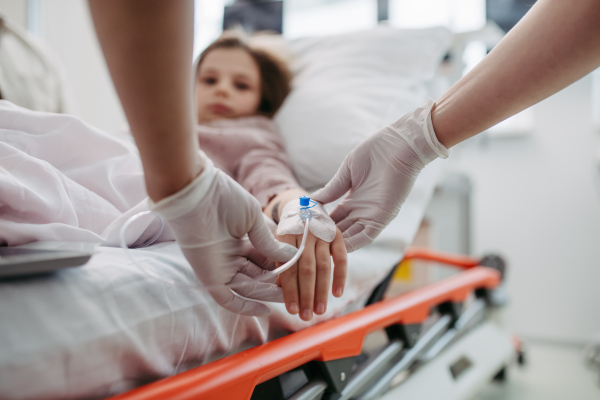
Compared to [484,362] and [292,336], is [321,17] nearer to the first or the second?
[484,362]

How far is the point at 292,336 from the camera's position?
0.48 metres

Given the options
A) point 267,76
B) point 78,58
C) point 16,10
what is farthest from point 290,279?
point 16,10

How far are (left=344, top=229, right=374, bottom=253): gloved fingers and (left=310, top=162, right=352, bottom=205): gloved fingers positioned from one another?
0.05 metres

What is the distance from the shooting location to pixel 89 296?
13.1 inches

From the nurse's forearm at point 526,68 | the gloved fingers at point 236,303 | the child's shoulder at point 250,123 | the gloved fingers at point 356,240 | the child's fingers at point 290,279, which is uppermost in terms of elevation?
the nurse's forearm at point 526,68

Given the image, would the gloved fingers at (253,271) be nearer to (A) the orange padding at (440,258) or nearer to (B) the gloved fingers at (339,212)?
(B) the gloved fingers at (339,212)

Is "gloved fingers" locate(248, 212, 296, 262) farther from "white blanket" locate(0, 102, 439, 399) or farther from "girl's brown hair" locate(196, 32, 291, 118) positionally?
"girl's brown hair" locate(196, 32, 291, 118)

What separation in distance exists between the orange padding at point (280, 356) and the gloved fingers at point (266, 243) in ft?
0.43

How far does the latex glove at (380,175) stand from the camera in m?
0.41

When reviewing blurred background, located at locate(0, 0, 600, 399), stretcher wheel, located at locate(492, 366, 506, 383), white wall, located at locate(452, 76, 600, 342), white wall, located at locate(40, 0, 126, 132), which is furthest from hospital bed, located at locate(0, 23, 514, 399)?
white wall, located at locate(40, 0, 126, 132)

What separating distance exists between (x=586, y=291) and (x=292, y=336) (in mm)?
1392

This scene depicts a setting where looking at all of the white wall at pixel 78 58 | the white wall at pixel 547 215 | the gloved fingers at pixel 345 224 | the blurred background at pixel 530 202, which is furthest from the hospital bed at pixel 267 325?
the white wall at pixel 78 58

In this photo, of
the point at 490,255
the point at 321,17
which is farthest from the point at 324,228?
the point at 321,17

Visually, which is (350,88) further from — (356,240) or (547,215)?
(547,215)
